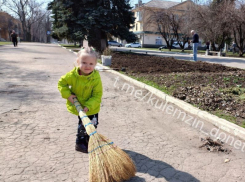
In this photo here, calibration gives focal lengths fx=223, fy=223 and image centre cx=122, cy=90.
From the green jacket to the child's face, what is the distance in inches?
3.4

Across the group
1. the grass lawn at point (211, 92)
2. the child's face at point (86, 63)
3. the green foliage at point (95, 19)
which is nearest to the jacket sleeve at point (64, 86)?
the child's face at point (86, 63)

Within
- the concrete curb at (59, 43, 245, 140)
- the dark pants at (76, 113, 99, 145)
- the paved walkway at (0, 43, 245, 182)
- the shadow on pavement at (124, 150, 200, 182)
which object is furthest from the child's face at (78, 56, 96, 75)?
the concrete curb at (59, 43, 245, 140)

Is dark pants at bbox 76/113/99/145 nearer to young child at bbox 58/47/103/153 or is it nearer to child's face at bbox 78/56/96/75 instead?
young child at bbox 58/47/103/153

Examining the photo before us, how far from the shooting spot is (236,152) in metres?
3.28

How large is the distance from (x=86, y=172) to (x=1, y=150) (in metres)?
1.30

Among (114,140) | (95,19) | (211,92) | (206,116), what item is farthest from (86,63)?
(95,19)

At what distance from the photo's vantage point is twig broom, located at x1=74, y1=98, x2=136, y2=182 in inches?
92.3

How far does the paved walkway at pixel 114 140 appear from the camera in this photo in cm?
266

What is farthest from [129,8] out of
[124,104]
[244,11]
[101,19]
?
[124,104]

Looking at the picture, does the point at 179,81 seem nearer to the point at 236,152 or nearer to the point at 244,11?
the point at 236,152

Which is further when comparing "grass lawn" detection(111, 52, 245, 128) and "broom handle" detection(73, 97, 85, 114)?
"grass lawn" detection(111, 52, 245, 128)

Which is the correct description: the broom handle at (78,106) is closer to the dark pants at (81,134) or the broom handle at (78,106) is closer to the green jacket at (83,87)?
the green jacket at (83,87)

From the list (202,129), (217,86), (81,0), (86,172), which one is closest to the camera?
(86,172)

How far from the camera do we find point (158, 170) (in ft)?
9.11
